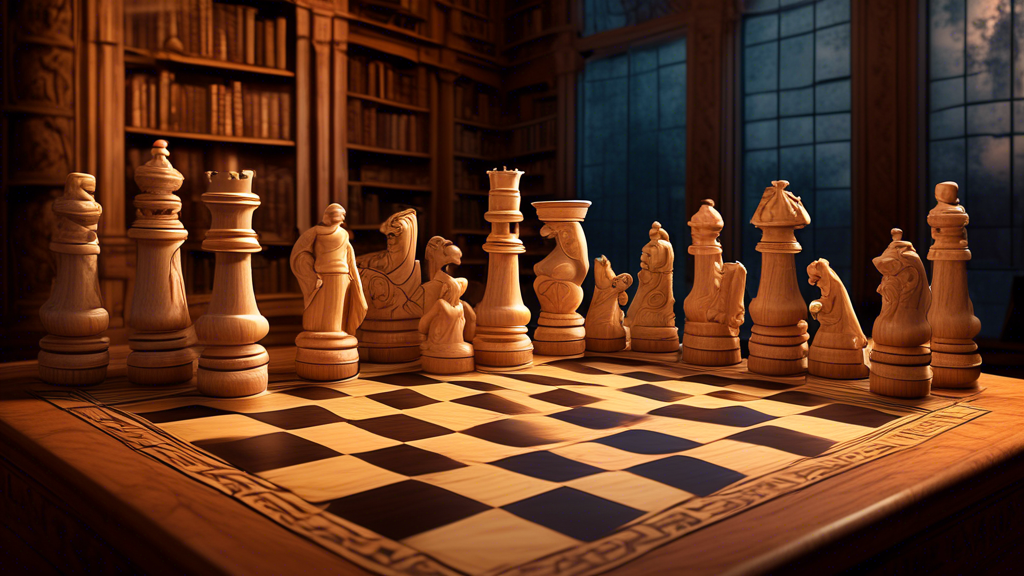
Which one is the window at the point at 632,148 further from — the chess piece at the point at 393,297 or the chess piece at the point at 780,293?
the chess piece at the point at 393,297

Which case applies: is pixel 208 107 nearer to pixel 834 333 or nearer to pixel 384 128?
Answer: pixel 384 128

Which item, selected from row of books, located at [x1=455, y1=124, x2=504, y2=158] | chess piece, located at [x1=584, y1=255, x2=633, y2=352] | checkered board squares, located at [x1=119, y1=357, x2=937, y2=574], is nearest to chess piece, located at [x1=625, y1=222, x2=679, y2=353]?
chess piece, located at [x1=584, y1=255, x2=633, y2=352]

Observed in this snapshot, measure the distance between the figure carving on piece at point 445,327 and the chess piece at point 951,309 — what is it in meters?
1.12

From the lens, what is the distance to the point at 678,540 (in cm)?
78

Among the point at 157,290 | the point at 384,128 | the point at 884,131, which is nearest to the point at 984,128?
the point at 884,131

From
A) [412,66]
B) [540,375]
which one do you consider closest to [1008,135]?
[540,375]

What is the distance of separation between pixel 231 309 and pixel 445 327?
54 centimetres

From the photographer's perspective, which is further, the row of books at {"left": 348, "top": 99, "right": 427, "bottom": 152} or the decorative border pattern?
the row of books at {"left": 348, "top": 99, "right": 427, "bottom": 152}

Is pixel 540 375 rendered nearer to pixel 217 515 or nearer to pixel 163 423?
pixel 163 423

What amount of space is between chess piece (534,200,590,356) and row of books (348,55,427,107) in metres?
3.66

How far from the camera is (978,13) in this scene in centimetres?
411

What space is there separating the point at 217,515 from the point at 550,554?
40 centimetres

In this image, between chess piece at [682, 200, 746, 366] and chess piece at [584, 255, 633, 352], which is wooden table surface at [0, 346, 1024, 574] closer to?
chess piece at [682, 200, 746, 366]

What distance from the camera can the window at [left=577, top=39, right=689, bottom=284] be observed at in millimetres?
5512
